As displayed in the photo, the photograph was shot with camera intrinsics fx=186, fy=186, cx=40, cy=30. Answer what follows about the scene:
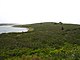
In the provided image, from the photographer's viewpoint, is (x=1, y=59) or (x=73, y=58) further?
(x=1, y=59)

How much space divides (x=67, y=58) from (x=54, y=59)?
1136mm

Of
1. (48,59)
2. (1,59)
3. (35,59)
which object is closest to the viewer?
(35,59)

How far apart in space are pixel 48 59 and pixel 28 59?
184 cm

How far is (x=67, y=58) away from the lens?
15578mm

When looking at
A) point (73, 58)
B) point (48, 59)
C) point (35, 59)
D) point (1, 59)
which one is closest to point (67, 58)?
point (73, 58)

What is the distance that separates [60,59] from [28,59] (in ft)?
9.35

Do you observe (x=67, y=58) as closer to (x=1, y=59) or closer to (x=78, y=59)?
(x=78, y=59)

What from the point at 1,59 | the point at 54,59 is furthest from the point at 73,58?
the point at 1,59

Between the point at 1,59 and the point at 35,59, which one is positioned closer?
the point at 35,59

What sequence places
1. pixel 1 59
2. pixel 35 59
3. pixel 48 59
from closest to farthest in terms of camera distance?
pixel 35 59
pixel 48 59
pixel 1 59

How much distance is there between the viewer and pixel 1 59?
714 inches

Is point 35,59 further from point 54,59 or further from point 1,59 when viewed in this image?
point 1,59

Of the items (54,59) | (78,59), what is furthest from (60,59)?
(78,59)

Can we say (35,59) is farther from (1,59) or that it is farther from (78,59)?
(1,59)
